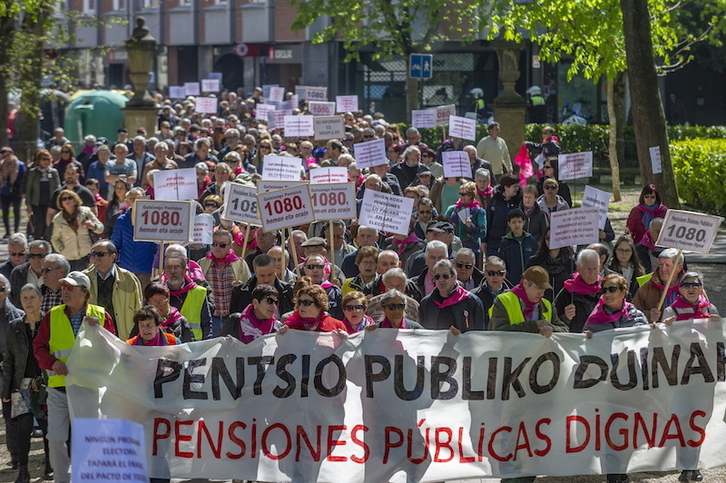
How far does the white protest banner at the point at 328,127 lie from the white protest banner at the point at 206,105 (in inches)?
369

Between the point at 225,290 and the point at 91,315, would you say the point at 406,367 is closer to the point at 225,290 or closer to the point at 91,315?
the point at 91,315

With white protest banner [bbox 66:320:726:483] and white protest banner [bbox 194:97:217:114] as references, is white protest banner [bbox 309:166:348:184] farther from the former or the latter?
white protest banner [bbox 194:97:217:114]

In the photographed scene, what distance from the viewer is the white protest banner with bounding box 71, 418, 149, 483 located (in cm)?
517

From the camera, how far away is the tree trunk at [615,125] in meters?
25.9

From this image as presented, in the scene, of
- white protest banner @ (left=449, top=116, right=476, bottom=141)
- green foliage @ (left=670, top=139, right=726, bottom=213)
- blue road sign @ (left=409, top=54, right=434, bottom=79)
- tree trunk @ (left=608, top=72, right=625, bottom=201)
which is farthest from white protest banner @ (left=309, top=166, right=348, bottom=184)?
blue road sign @ (left=409, top=54, right=434, bottom=79)

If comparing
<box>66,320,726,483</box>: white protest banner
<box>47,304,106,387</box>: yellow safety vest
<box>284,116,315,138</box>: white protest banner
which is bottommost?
<box>66,320,726,483</box>: white protest banner

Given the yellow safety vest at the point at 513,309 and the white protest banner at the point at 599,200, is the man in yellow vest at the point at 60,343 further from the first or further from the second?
the white protest banner at the point at 599,200

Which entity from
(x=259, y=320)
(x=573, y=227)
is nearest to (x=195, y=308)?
(x=259, y=320)

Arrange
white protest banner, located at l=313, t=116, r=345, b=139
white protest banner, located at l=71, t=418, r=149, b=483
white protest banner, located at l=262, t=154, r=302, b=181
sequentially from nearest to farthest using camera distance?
white protest banner, located at l=71, t=418, r=149, b=483
white protest banner, located at l=262, t=154, r=302, b=181
white protest banner, located at l=313, t=116, r=345, b=139

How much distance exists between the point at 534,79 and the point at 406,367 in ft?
124

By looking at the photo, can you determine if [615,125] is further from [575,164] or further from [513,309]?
[513,309]

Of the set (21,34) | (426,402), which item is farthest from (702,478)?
(21,34)

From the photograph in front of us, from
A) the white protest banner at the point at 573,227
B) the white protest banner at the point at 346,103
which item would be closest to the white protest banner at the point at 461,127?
the white protest banner at the point at 346,103

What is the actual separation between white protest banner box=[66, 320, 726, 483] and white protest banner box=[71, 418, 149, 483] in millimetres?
3169
